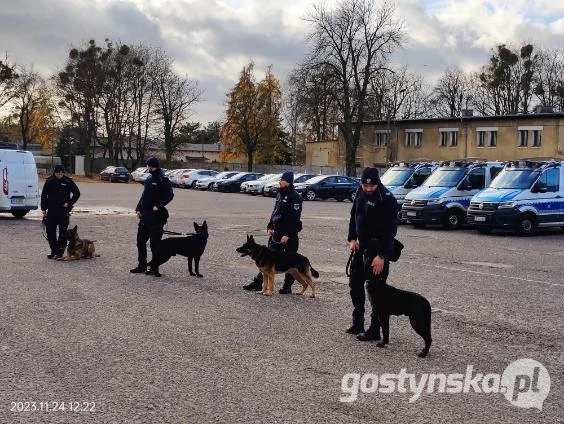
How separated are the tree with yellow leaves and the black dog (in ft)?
236

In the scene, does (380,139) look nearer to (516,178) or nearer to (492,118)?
(492,118)

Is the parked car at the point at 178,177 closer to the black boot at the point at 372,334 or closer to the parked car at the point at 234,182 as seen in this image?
the parked car at the point at 234,182

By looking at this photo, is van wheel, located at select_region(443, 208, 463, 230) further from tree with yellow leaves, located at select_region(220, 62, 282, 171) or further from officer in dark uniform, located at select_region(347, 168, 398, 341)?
tree with yellow leaves, located at select_region(220, 62, 282, 171)

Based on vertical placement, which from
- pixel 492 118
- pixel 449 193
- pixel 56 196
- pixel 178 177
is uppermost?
pixel 492 118

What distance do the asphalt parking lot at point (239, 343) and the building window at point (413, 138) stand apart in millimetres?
54263

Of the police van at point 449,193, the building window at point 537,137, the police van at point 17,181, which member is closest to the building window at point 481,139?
the building window at point 537,137

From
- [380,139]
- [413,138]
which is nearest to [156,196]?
[413,138]

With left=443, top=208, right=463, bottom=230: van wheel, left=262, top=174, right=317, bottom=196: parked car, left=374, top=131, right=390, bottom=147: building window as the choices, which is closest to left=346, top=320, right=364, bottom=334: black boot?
left=443, top=208, right=463, bottom=230: van wheel

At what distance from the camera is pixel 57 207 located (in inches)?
550

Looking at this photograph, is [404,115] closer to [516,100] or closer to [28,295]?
[516,100]

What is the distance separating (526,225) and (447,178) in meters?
3.88

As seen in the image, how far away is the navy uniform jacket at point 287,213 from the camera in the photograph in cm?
1076

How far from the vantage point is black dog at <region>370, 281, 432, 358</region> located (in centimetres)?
700

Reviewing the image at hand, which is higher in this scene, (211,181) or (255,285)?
(211,181)
